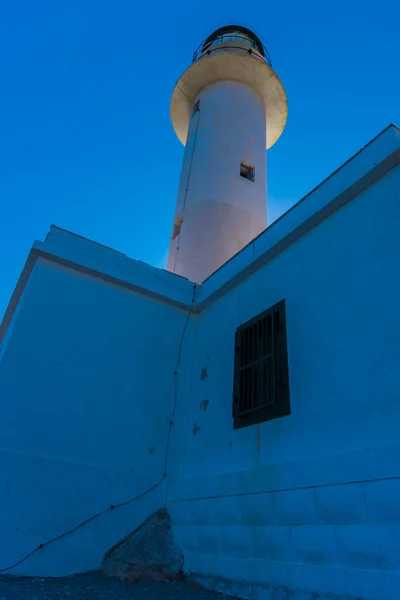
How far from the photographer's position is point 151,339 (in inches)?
224

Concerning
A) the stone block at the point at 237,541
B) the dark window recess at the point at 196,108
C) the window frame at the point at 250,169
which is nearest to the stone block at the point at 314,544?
the stone block at the point at 237,541

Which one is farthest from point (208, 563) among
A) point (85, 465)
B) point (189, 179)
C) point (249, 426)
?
point (189, 179)

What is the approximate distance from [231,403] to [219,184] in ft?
17.6

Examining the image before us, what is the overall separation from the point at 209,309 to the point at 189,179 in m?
4.29

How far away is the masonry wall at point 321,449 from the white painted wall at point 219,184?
10.7 feet

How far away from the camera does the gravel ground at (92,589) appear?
3.43 metres

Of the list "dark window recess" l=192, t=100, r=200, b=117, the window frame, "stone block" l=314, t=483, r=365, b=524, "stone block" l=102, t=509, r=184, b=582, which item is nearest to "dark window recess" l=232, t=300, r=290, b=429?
"stone block" l=314, t=483, r=365, b=524

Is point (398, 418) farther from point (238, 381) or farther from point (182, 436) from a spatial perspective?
point (182, 436)

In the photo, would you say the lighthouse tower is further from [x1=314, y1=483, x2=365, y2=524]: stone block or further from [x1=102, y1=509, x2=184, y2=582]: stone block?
[x1=314, y1=483, x2=365, y2=524]: stone block

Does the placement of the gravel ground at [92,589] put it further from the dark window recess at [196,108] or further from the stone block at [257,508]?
the dark window recess at [196,108]

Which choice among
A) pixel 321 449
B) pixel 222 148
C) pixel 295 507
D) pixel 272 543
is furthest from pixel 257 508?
pixel 222 148

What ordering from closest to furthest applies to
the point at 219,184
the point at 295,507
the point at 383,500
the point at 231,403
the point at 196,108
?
the point at 383,500
the point at 295,507
the point at 231,403
the point at 219,184
the point at 196,108

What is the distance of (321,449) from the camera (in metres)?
3.41

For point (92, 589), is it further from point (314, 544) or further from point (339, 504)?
point (339, 504)
